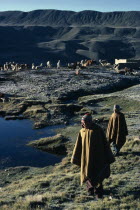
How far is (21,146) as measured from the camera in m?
23.8

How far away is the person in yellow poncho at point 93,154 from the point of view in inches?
389

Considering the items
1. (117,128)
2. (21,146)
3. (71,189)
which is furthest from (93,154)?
(21,146)

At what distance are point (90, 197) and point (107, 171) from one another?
969 millimetres

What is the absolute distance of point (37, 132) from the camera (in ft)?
91.0

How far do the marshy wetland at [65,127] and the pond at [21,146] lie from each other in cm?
67

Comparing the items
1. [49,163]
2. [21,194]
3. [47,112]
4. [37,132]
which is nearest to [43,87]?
[47,112]

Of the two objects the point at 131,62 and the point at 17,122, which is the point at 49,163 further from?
the point at 131,62

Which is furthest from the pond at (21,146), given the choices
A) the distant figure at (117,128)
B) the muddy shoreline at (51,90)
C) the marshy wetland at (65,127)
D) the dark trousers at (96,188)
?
the dark trousers at (96,188)

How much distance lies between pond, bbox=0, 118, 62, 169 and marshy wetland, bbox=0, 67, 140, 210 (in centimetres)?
67

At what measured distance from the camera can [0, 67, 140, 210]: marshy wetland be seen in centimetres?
1046

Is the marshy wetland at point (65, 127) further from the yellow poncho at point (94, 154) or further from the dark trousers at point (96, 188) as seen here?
the yellow poncho at point (94, 154)

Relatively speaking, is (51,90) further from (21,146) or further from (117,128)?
(117,128)

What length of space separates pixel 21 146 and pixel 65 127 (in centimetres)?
553

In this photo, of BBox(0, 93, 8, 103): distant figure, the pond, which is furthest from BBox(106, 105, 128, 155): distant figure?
BBox(0, 93, 8, 103): distant figure
